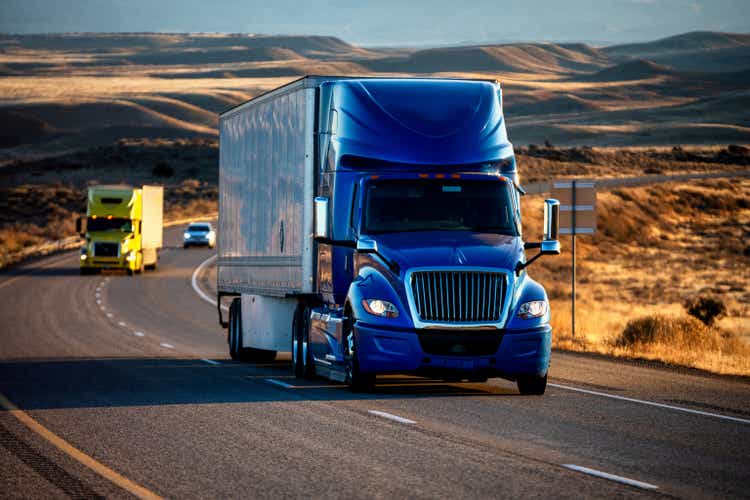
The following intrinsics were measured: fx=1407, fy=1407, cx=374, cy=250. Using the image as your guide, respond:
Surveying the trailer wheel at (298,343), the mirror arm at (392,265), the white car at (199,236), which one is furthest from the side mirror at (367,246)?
the white car at (199,236)

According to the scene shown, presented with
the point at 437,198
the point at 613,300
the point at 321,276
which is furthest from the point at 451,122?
the point at 613,300

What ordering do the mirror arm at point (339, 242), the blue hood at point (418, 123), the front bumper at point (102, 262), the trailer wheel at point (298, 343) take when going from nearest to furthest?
the mirror arm at point (339, 242), the blue hood at point (418, 123), the trailer wheel at point (298, 343), the front bumper at point (102, 262)

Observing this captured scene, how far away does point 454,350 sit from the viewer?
15617mm

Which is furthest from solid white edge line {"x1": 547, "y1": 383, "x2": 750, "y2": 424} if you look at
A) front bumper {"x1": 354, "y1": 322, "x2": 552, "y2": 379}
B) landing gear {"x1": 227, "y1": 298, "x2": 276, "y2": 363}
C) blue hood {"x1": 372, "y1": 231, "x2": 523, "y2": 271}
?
landing gear {"x1": 227, "y1": 298, "x2": 276, "y2": 363}

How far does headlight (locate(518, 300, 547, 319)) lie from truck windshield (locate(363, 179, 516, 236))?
49.1 inches

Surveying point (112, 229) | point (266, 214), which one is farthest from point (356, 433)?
point (112, 229)

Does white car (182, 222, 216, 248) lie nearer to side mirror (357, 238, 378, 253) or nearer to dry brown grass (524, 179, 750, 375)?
dry brown grass (524, 179, 750, 375)

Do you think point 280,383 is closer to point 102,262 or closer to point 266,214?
point 266,214

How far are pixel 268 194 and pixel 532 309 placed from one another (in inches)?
231

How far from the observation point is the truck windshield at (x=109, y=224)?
176 feet

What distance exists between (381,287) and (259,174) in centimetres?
593

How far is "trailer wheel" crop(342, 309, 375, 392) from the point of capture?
52.6 feet

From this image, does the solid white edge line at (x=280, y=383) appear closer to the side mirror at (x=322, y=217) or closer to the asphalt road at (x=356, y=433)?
the asphalt road at (x=356, y=433)

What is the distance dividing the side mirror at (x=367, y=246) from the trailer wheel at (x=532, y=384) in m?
2.27
